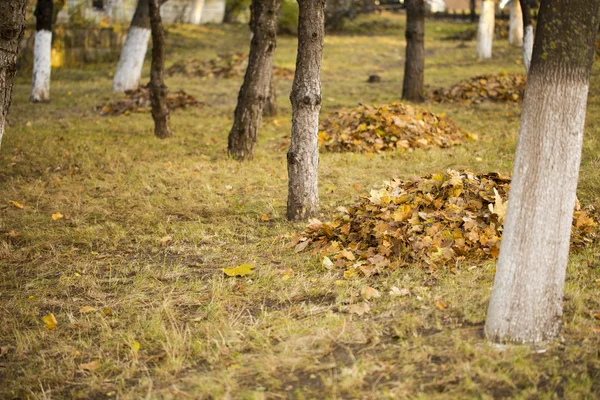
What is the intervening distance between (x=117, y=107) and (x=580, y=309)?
12373 mm

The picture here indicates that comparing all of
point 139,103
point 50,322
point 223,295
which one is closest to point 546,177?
point 223,295

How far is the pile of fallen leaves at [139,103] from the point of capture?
14.5 m

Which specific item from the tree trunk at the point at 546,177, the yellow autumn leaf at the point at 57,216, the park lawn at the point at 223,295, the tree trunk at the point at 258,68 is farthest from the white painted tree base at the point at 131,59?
the tree trunk at the point at 546,177

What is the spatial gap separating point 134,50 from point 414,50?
A: 729 centimetres

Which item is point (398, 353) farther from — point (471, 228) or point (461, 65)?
point (461, 65)

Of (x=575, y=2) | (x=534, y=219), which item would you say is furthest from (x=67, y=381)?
(x=575, y=2)

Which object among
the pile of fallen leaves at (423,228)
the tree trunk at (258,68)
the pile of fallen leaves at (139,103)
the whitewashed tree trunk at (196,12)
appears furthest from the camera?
the whitewashed tree trunk at (196,12)

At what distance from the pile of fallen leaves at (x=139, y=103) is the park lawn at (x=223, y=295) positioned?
12.9ft

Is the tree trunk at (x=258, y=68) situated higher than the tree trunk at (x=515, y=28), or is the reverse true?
the tree trunk at (x=515, y=28)

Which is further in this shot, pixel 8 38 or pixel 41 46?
pixel 41 46

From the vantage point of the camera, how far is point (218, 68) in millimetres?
20703

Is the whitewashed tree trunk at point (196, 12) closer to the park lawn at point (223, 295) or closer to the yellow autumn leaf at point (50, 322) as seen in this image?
the park lawn at point (223, 295)

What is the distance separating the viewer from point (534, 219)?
3.69 meters

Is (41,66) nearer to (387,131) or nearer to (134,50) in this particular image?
(134,50)
